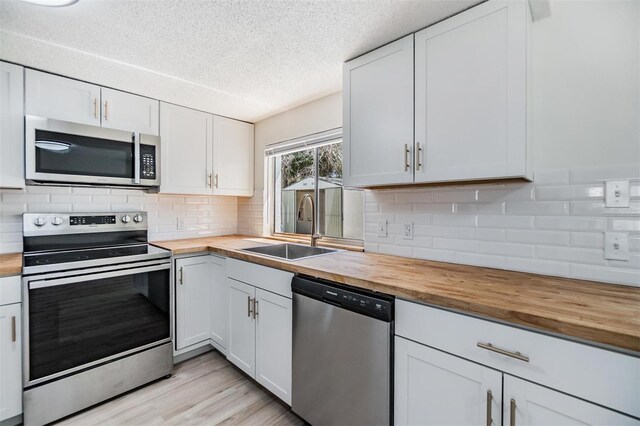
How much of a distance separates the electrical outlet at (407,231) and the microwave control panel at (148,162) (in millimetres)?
2071

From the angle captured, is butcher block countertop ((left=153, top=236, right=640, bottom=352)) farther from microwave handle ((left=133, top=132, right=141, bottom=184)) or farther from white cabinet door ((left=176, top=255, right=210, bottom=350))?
microwave handle ((left=133, top=132, right=141, bottom=184))

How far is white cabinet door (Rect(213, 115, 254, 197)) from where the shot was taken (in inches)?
115

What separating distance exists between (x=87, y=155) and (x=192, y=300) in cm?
133

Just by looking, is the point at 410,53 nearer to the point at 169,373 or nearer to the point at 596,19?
the point at 596,19

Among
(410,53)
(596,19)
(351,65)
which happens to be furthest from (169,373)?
(596,19)

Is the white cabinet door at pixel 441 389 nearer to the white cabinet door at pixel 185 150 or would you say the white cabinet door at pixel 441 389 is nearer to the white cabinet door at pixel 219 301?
the white cabinet door at pixel 219 301

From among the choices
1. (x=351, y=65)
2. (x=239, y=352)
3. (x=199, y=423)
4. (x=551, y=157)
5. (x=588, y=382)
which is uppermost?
(x=351, y=65)

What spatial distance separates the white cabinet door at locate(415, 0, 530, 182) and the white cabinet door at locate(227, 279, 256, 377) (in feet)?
4.62

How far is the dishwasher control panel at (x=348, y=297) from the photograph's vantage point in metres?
1.25

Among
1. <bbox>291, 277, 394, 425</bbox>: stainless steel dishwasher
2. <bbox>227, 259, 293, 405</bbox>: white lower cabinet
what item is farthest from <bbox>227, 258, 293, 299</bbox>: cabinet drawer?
<bbox>291, 277, 394, 425</bbox>: stainless steel dishwasher

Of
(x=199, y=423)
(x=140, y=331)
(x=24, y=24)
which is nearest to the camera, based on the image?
(x=24, y=24)

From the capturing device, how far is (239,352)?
2123 mm

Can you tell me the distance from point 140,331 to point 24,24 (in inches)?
74.9

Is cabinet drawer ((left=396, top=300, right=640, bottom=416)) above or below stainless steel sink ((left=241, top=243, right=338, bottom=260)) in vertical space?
below
